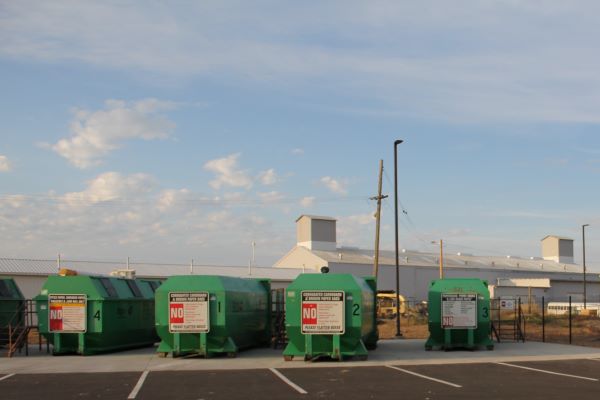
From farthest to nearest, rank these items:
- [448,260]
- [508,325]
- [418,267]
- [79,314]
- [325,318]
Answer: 1. [448,260]
2. [418,267]
3. [508,325]
4. [79,314]
5. [325,318]

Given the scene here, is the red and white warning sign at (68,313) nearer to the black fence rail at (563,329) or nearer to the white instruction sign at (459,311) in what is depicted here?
the white instruction sign at (459,311)

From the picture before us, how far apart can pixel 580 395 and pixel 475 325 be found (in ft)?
33.1

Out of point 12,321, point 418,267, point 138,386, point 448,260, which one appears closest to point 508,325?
point 12,321

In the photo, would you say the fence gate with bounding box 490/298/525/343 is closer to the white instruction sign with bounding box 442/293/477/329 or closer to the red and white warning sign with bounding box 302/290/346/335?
the white instruction sign with bounding box 442/293/477/329

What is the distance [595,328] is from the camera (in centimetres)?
3997

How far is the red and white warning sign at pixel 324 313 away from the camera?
1956 cm

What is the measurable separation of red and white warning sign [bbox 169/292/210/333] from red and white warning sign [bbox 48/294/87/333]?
304 cm

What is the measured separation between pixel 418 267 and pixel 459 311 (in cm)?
5126

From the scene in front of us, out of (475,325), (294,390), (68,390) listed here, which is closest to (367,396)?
(294,390)

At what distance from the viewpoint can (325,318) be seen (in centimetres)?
1962

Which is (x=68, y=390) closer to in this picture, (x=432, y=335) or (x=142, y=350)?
(x=142, y=350)

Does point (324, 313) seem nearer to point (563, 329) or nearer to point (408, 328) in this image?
point (408, 328)

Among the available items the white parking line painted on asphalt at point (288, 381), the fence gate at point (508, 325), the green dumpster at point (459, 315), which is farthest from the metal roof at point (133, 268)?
the white parking line painted on asphalt at point (288, 381)

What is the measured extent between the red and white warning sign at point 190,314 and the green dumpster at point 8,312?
245 inches
